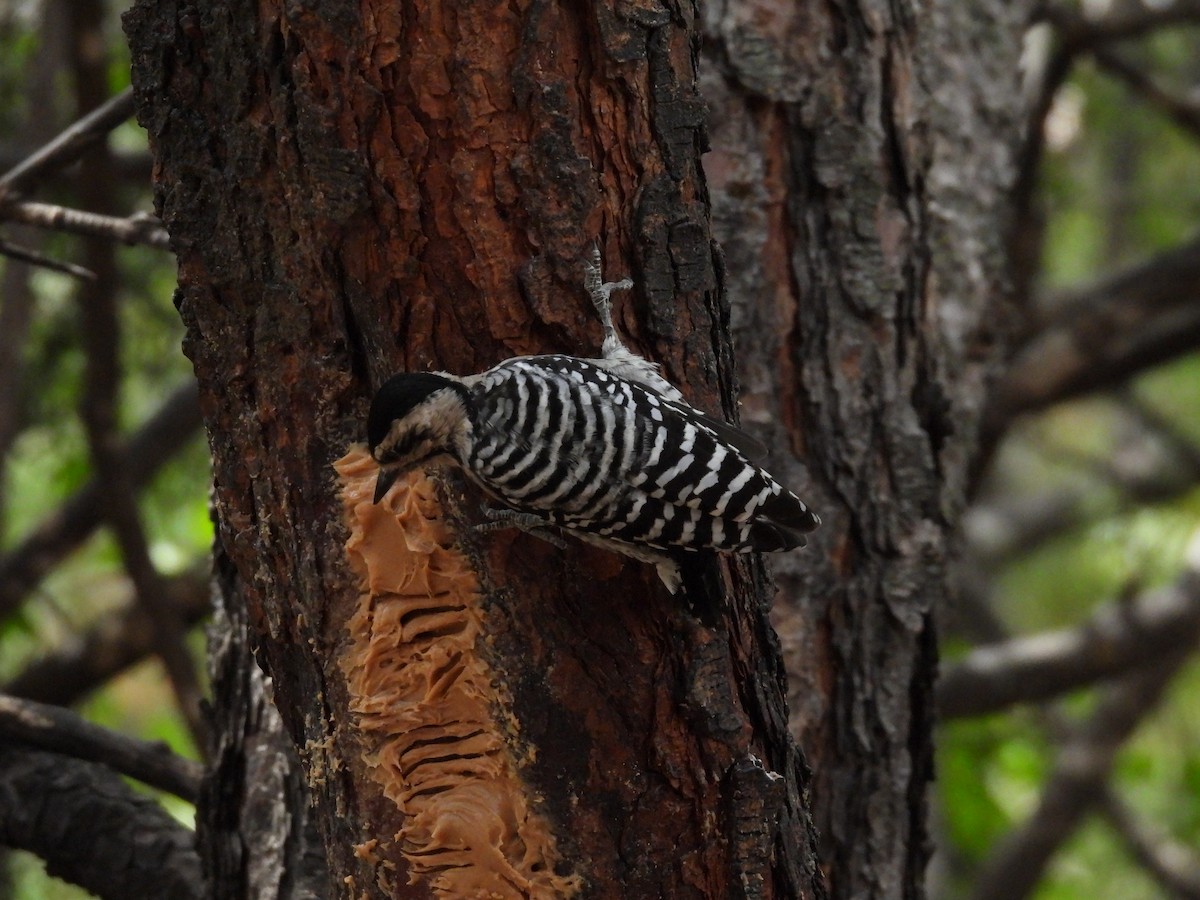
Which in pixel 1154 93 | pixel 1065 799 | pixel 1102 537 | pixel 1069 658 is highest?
pixel 1154 93

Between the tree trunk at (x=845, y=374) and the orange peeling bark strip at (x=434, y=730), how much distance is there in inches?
40.7

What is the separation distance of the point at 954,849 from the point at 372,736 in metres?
6.34

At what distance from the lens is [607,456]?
2.37 metres

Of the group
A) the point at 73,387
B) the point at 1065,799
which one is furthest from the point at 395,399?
the point at 1065,799

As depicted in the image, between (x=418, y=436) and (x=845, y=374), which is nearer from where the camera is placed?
(x=418, y=436)

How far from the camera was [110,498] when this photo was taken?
4.32 metres

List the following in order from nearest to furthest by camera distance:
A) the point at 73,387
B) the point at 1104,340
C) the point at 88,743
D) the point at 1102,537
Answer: the point at 88,743 → the point at 1104,340 → the point at 73,387 → the point at 1102,537

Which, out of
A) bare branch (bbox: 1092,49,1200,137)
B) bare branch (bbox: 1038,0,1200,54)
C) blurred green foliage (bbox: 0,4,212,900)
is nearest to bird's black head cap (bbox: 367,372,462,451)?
blurred green foliage (bbox: 0,4,212,900)

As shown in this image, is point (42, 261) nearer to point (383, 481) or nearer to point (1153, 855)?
point (383, 481)

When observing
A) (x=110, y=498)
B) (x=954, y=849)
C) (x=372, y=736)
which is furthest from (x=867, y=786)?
(x=954, y=849)

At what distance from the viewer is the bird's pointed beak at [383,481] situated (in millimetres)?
2199

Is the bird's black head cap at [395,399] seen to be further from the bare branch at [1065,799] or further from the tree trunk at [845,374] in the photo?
the bare branch at [1065,799]

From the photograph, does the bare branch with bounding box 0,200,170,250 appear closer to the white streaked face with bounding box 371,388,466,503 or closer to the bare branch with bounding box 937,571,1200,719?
the white streaked face with bounding box 371,388,466,503

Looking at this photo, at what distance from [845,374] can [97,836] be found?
194 centimetres
